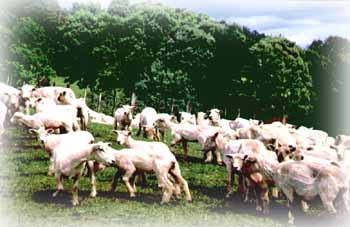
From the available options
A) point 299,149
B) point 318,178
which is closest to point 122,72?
point 299,149

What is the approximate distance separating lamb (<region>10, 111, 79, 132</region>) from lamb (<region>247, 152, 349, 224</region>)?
31.8ft

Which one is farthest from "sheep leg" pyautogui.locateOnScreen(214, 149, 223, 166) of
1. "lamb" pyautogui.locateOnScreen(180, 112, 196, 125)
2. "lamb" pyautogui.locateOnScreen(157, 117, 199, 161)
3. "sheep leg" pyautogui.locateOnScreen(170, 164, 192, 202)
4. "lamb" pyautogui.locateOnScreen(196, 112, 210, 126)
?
"sheep leg" pyautogui.locateOnScreen(170, 164, 192, 202)

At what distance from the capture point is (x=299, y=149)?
17484 millimetres

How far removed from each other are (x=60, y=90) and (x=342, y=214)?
18.4 meters

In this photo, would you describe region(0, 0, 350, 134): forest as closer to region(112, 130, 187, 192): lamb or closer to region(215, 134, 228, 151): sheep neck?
region(215, 134, 228, 151): sheep neck

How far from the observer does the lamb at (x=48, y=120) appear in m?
20.8

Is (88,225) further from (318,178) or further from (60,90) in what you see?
(60,90)

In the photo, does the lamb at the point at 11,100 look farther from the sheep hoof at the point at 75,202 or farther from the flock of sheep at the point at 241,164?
the sheep hoof at the point at 75,202

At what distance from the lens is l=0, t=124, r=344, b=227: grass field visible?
44.1 feet

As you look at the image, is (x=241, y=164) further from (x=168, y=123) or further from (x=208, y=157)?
(x=168, y=123)

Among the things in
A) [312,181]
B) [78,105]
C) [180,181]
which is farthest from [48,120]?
[312,181]

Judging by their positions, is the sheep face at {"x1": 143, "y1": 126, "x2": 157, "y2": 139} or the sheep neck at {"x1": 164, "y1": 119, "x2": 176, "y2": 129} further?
the sheep face at {"x1": 143, "y1": 126, "x2": 157, "y2": 139}

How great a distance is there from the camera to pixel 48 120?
20.9 m

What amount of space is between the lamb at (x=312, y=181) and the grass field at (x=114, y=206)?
2.48 feet
